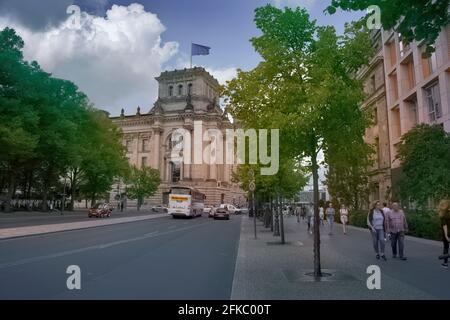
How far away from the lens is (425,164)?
1970cm

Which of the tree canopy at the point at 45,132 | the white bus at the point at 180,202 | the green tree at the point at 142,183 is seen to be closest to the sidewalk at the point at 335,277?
the tree canopy at the point at 45,132

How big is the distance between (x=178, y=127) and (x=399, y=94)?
6641cm

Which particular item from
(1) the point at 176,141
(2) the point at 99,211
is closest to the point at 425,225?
(2) the point at 99,211

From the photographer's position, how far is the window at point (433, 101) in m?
26.7

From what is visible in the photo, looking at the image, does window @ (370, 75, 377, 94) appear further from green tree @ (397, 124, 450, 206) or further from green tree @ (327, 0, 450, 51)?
green tree @ (327, 0, 450, 51)

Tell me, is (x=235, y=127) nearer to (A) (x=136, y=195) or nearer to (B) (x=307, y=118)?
(B) (x=307, y=118)

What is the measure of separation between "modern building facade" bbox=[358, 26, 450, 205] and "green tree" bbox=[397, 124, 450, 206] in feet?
7.06

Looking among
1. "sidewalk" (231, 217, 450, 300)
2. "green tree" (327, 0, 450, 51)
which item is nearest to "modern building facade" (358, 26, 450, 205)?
"sidewalk" (231, 217, 450, 300)

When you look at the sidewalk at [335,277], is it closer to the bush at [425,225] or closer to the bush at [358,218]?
the bush at [425,225]

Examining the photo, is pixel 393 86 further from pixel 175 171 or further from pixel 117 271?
pixel 175 171

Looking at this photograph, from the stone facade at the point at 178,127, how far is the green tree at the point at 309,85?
77.3 m

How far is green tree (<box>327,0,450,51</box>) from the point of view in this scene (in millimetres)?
7328

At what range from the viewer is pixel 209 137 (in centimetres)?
8919
